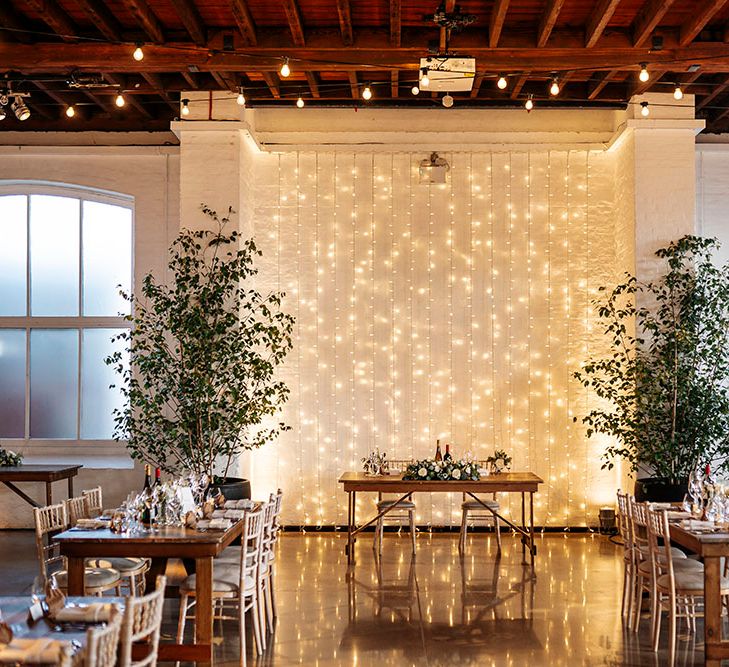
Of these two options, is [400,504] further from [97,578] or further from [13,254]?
[13,254]

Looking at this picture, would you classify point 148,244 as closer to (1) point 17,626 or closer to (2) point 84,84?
(2) point 84,84

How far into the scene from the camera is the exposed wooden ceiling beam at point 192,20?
720 cm

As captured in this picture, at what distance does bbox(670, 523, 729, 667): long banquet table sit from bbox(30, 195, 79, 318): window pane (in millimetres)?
7702

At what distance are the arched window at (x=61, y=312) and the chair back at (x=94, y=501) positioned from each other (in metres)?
3.92

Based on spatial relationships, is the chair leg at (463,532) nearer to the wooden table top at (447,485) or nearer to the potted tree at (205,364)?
the wooden table top at (447,485)

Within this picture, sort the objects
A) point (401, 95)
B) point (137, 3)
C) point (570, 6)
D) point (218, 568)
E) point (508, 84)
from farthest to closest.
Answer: point (401, 95), point (508, 84), point (570, 6), point (137, 3), point (218, 568)

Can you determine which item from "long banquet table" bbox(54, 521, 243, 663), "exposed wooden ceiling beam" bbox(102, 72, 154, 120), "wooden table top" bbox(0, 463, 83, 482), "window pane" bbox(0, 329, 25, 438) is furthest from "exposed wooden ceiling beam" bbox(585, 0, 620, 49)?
"window pane" bbox(0, 329, 25, 438)

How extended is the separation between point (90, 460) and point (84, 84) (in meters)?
4.42

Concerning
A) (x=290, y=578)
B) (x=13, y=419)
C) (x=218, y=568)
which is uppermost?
(x=13, y=419)

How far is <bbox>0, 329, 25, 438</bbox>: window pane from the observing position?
10.6 m

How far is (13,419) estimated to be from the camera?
1061 cm

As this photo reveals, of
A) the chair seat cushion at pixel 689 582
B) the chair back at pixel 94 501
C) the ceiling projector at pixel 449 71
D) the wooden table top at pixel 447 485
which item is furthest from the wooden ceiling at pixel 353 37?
the chair seat cushion at pixel 689 582

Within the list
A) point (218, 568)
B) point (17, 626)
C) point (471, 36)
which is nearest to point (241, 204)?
point (471, 36)

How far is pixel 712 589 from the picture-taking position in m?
5.40
